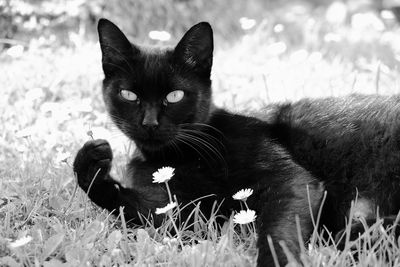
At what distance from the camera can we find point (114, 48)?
2592 mm

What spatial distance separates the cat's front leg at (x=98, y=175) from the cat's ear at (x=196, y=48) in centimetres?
54

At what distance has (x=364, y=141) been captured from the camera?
95.7 inches

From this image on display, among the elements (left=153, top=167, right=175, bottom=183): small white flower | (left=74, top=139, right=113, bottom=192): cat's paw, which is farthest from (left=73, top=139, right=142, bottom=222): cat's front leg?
(left=153, top=167, right=175, bottom=183): small white flower

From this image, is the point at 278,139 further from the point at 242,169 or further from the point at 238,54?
the point at 238,54

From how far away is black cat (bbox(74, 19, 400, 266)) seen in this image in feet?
7.66

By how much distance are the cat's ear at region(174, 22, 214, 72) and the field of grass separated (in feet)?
1.16

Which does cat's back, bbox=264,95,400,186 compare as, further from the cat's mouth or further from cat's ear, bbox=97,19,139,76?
cat's ear, bbox=97,19,139,76

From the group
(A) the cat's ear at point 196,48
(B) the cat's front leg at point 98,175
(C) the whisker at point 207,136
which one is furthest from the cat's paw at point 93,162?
(A) the cat's ear at point 196,48

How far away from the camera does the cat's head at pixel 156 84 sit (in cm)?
246

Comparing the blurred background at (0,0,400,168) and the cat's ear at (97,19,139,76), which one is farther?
the blurred background at (0,0,400,168)

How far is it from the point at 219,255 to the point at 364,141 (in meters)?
0.86

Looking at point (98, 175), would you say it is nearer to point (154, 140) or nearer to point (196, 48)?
point (154, 140)

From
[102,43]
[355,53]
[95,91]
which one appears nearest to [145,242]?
[102,43]

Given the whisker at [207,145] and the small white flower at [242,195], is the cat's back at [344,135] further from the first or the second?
the small white flower at [242,195]
